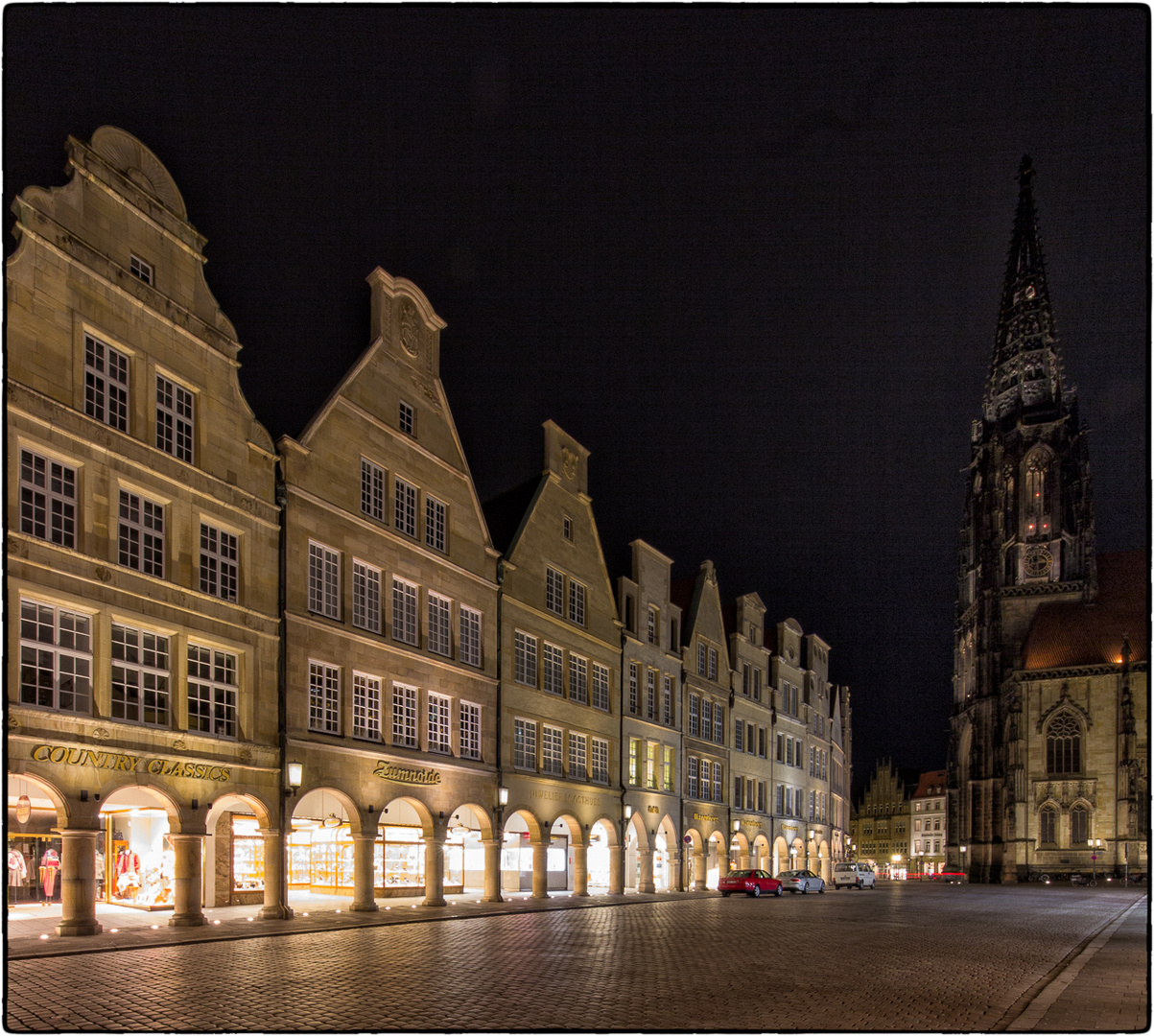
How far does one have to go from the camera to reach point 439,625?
36094mm

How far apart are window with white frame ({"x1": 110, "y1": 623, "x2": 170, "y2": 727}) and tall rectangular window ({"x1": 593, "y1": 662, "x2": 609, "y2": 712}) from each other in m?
23.4

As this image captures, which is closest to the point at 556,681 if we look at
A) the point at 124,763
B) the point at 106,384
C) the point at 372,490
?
the point at 372,490

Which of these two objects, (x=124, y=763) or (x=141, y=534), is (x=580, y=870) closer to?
(x=124, y=763)

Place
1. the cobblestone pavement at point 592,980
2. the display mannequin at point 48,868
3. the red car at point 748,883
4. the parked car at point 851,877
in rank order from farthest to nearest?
the parked car at point 851,877, the red car at point 748,883, the display mannequin at point 48,868, the cobblestone pavement at point 592,980

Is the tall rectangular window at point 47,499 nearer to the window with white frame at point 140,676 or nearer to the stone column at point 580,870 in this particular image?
the window with white frame at point 140,676

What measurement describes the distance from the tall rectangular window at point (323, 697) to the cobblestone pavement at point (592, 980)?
614 cm

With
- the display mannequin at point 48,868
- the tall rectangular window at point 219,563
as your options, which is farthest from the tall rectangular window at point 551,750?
the display mannequin at point 48,868

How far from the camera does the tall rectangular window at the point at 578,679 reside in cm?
4416

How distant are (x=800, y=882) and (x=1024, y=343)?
84879 mm

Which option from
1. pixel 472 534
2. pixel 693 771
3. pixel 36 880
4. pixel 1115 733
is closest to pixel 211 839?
pixel 36 880

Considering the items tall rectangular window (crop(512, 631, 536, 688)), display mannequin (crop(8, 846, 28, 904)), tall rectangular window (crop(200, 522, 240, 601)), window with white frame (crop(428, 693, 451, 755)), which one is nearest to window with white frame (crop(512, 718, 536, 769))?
tall rectangular window (crop(512, 631, 536, 688))

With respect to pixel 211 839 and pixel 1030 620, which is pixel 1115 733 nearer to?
pixel 1030 620

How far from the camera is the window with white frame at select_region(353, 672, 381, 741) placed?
3147cm

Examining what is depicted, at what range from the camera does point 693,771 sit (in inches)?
2137
